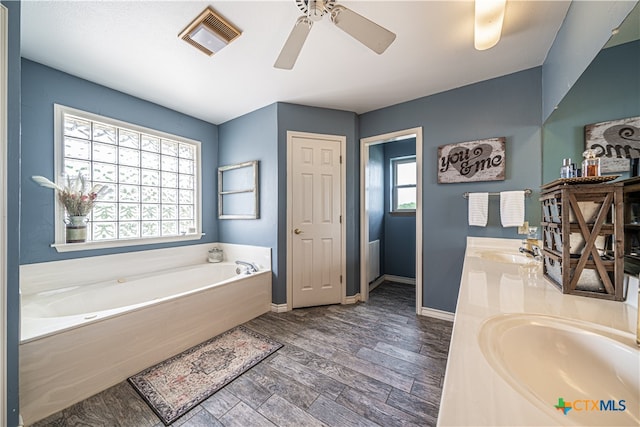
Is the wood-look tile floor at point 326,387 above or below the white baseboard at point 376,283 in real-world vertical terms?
below

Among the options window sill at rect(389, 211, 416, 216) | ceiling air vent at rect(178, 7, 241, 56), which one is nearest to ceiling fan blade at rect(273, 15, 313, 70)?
ceiling air vent at rect(178, 7, 241, 56)

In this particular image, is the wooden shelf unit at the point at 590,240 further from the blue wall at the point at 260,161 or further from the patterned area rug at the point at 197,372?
the blue wall at the point at 260,161

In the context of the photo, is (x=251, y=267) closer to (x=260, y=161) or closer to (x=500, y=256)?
(x=260, y=161)

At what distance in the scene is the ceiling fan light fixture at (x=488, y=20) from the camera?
48.8 inches

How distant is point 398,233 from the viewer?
12.5ft

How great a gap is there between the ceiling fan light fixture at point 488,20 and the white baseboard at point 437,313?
2284mm

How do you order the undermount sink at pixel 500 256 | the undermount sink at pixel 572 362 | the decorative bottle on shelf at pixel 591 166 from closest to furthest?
the undermount sink at pixel 572 362, the decorative bottle on shelf at pixel 591 166, the undermount sink at pixel 500 256

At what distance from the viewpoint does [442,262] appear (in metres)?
2.38

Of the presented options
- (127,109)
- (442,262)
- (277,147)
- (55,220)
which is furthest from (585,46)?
(55,220)

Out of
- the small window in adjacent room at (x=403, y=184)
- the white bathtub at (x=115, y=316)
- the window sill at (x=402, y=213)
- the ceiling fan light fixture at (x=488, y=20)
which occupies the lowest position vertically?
the white bathtub at (x=115, y=316)

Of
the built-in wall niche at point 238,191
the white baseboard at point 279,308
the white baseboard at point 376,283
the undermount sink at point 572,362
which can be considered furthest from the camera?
the white baseboard at point 376,283

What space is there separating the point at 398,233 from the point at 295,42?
3119 mm

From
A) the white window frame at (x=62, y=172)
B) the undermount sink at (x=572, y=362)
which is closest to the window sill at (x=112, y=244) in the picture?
the white window frame at (x=62, y=172)

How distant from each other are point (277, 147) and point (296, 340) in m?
1.96
